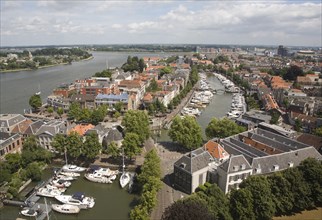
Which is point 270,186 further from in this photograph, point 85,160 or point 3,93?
point 3,93

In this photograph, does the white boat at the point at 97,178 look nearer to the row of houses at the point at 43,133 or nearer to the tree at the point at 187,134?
the row of houses at the point at 43,133

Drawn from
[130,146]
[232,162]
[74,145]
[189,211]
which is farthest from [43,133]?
[232,162]

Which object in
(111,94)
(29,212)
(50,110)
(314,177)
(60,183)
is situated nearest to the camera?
(29,212)

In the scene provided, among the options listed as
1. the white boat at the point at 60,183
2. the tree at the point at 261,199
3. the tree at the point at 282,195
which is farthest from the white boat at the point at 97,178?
the tree at the point at 282,195

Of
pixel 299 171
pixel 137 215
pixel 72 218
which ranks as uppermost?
pixel 299 171

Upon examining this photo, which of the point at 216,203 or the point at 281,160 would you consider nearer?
the point at 216,203

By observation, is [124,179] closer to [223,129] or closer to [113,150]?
[113,150]

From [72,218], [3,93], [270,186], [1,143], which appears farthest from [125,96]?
[3,93]
